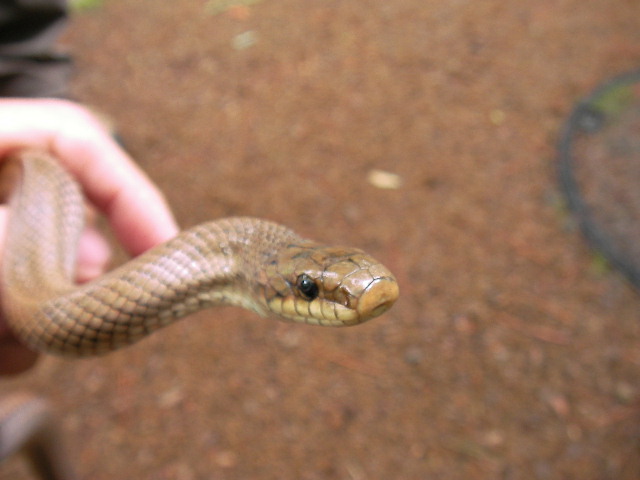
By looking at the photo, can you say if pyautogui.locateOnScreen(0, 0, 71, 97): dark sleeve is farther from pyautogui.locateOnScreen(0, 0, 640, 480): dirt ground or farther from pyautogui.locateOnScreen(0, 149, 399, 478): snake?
pyautogui.locateOnScreen(0, 0, 640, 480): dirt ground

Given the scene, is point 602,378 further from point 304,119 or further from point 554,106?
point 304,119

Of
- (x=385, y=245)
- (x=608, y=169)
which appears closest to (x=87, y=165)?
(x=385, y=245)

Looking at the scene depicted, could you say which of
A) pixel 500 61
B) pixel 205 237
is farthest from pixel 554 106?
pixel 205 237

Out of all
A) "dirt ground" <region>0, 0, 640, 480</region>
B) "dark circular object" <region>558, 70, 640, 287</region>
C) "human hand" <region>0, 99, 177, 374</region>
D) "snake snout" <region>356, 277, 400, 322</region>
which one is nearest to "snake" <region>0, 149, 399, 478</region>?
"snake snout" <region>356, 277, 400, 322</region>

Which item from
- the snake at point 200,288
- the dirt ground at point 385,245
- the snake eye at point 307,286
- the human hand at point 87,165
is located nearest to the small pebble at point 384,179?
the dirt ground at point 385,245

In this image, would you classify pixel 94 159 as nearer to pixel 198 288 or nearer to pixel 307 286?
pixel 198 288

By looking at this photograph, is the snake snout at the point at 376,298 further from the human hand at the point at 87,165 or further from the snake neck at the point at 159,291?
the human hand at the point at 87,165

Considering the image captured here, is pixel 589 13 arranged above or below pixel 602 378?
above
